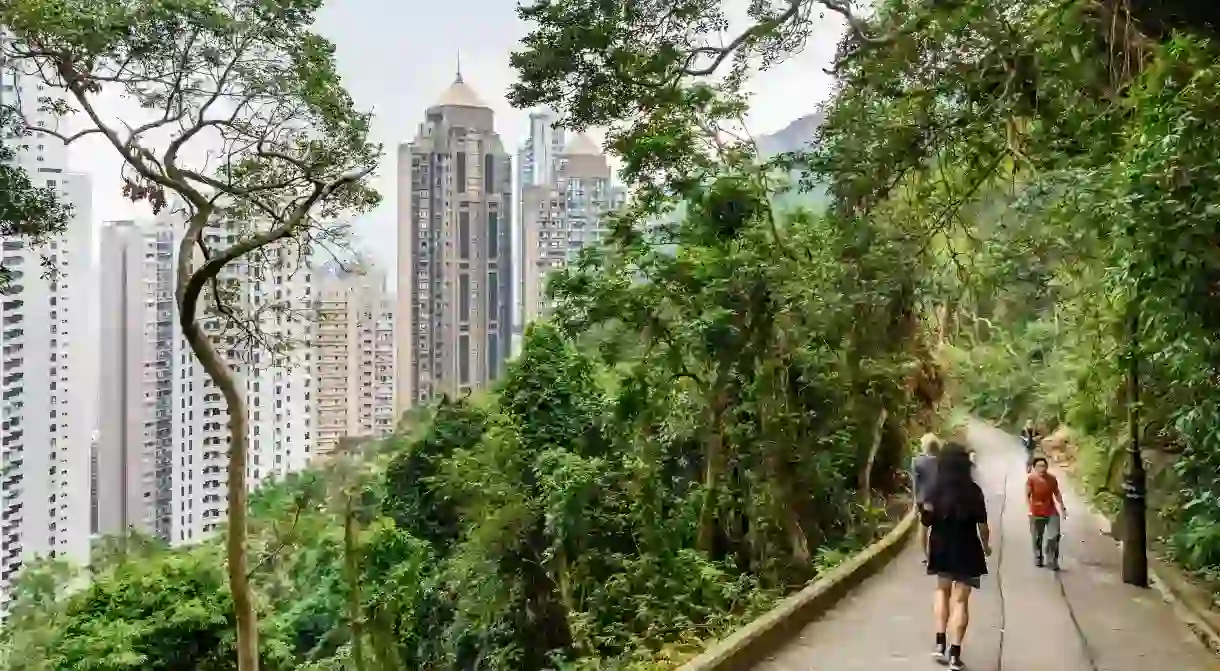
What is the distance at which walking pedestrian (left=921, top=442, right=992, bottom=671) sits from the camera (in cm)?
403

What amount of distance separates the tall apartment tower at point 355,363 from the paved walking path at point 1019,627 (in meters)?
5.02

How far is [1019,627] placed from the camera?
217 inches

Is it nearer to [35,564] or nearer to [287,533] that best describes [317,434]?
[287,533]

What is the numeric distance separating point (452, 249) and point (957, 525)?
7.15 metres

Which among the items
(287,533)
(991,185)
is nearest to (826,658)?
(991,185)

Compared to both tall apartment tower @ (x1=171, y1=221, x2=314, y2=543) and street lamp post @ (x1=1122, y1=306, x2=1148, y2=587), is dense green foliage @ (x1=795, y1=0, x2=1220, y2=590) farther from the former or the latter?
tall apartment tower @ (x1=171, y1=221, x2=314, y2=543)

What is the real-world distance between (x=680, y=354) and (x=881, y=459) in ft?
20.3

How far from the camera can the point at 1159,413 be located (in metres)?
6.75

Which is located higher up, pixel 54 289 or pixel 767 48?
pixel 767 48

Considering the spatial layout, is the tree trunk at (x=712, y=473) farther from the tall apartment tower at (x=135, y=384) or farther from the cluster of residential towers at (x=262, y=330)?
the tall apartment tower at (x=135, y=384)

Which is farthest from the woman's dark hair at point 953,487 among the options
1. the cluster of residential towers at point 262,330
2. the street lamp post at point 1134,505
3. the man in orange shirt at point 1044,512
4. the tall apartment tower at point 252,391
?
the tall apartment tower at point 252,391

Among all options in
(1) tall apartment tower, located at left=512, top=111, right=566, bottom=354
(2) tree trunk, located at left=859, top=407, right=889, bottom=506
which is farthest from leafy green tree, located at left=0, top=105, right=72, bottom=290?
(2) tree trunk, located at left=859, top=407, right=889, bottom=506

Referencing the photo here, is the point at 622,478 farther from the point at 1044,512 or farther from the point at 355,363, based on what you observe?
the point at 1044,512

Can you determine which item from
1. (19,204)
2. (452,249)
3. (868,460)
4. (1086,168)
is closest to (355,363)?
(452,249)
